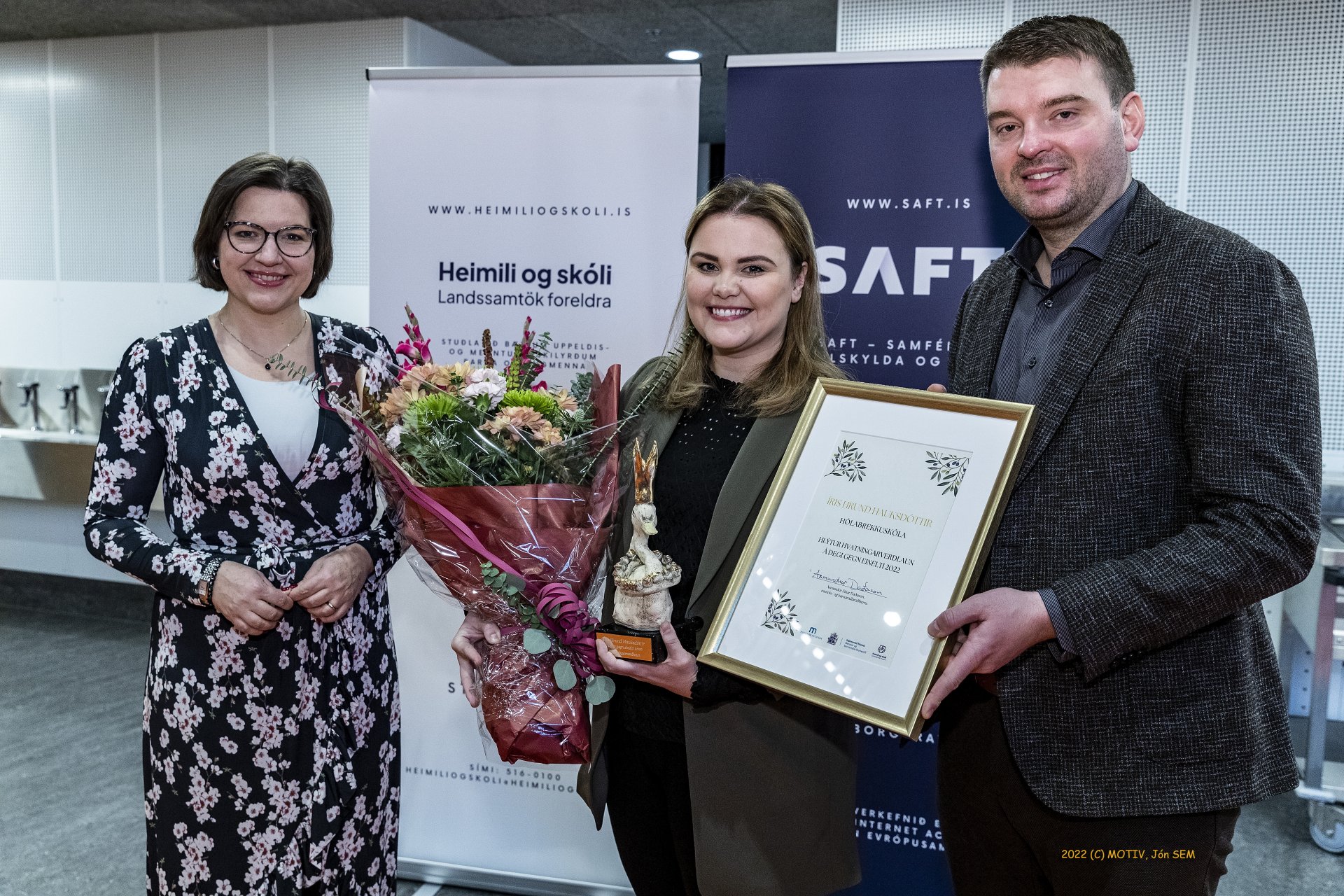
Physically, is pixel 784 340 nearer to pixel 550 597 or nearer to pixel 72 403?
pixel 550 597

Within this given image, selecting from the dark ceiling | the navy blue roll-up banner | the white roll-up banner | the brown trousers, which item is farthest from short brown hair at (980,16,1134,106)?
the dark ceiling

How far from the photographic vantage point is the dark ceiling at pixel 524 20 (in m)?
4.93

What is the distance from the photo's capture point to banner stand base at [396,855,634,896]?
9.91 ft

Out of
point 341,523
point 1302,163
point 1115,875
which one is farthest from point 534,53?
point 1115,875

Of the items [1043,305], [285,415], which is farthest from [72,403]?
[1043,305]

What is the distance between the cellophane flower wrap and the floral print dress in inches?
15.6

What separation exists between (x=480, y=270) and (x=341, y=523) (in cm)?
115

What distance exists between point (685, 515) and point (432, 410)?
19.1 inches

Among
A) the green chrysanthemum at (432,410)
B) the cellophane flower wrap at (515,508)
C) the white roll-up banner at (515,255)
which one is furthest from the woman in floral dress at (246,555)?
the white roll-up banner at (515,255)

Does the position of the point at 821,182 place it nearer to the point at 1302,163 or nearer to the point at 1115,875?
the point at 1115,875

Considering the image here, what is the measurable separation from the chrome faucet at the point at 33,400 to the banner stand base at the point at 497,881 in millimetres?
4352

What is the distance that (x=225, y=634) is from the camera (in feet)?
6.34

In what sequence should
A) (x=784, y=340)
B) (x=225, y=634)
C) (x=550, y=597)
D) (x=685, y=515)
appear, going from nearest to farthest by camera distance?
(x=550, y=597)
(x=685, y=515)
(x=784, y=340)
(x=225, y=634)

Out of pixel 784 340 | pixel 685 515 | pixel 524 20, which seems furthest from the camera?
pixel 524 20
